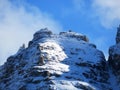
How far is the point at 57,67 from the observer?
16175 cm

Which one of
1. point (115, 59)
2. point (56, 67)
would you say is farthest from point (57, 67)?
A: point (115, 59)

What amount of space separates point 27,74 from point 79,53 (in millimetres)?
29858

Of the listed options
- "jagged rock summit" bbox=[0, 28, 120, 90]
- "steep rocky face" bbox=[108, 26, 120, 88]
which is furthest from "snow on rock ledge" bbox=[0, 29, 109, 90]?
"steep rocky face" bbox=[108, 26, 120, 88]

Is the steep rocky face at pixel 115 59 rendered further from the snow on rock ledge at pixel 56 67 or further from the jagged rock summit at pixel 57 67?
the snow on rock ledge at pixel 56 67

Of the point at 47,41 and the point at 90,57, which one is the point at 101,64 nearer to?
the point at 90,57

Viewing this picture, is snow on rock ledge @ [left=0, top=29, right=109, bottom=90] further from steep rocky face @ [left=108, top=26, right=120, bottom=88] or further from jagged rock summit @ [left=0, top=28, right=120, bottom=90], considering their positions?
steep rocky face @ [left=108, top=26, right=120, bottom=88]

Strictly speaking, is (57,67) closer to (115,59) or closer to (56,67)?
(56,67)

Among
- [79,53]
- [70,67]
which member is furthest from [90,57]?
[70,67]

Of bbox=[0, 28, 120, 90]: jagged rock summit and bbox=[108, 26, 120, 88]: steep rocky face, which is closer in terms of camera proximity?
bbox=[0, 28, 120, 90]: jagged rock summit

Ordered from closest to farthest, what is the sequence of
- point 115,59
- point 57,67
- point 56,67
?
point 56,67, point 57,67, point 115,59

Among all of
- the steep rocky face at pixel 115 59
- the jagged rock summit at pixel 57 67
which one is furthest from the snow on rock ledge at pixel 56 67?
the steep rocky face at pixel 115 59

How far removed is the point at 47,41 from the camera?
18788 cm

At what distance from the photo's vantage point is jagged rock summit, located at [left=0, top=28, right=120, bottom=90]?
498 ft

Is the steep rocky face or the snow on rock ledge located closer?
the snow on rock ledge
